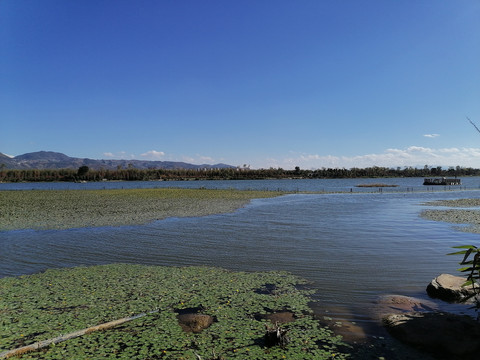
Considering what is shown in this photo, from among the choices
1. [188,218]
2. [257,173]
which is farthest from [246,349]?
[257,173]

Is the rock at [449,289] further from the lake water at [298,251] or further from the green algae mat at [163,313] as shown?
the green algae mat at [163,313]

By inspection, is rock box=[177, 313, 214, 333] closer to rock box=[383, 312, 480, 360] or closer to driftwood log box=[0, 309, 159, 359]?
driftwood log box=[0, 309, 159, 359]

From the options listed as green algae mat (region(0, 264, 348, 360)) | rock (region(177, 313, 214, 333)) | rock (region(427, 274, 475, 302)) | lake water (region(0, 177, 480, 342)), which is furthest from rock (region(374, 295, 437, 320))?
rock (region(177, 313, 214, 333))

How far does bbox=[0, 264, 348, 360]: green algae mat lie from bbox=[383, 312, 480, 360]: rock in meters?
1.47

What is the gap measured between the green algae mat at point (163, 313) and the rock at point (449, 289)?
11.7 ft

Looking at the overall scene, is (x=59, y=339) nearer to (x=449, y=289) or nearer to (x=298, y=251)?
(x=449, y=289)

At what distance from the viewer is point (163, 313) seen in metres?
8.36

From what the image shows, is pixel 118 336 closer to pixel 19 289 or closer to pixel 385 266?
pixel 19 289

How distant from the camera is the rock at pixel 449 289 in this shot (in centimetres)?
883

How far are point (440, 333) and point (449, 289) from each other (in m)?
2.78

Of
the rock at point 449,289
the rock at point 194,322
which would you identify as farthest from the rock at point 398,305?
the rock at point 194,322

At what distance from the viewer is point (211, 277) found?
11430 millimetres

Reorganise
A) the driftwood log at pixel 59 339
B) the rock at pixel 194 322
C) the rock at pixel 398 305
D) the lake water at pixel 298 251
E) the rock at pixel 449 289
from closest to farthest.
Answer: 1. the driftwood log at pixel 59 339
2. the rock at pixel 194 322
3. the rock at pixel 398 305
4. the rock at pixel 449 289
5. the lake water at pixel 298 251

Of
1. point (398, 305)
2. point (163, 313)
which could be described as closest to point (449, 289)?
point (398, 305)
